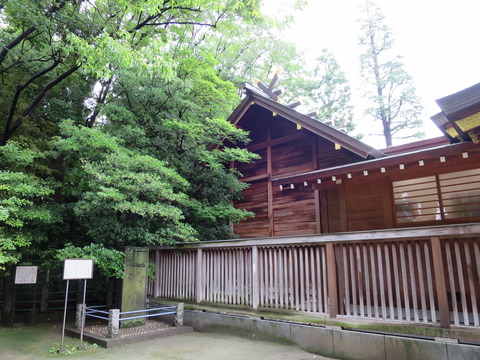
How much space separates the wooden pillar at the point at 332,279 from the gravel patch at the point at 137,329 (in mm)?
4012

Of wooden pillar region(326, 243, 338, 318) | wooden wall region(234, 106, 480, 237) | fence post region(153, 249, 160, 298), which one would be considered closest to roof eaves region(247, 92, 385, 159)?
wooden wall region(234, 106, 480, 237)

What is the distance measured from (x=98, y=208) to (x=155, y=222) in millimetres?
1760

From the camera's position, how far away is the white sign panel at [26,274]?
8.45 meters

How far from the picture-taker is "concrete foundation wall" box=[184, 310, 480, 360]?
449cm

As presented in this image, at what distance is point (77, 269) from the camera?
6203mm

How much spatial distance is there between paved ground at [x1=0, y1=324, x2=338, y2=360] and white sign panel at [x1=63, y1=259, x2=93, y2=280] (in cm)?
137

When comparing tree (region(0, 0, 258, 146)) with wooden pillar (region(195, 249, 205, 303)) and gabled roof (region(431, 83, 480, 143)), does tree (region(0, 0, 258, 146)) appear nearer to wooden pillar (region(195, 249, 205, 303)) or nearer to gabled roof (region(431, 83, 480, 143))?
wooden pillar (region(195, 249, 205, 303))

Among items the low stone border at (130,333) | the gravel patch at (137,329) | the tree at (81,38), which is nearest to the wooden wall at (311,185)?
the tree at (81,38)

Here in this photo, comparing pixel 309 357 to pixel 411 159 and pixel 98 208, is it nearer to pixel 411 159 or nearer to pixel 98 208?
pixel 411 159

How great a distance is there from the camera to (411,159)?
645cm

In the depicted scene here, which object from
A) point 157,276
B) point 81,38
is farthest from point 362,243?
point 81,38

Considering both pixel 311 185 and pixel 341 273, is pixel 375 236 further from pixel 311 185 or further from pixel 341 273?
pixel 311 185

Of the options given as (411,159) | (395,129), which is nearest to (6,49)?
(411,159)

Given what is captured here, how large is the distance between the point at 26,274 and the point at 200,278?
480cm
